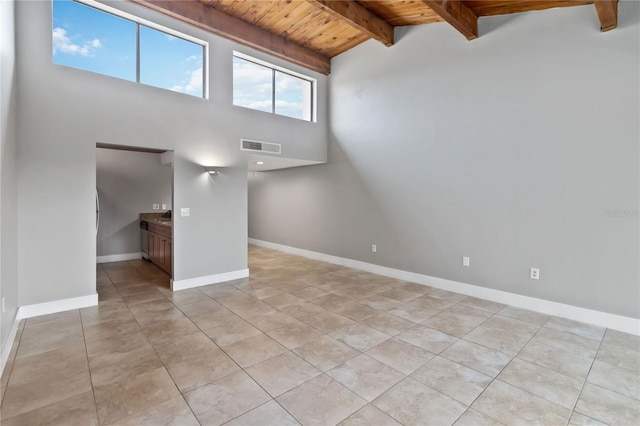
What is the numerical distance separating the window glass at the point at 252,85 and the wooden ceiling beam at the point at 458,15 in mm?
3234

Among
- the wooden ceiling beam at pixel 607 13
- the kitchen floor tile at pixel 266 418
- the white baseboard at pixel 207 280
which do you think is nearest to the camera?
the kitchen floor tile at pixel 266 418

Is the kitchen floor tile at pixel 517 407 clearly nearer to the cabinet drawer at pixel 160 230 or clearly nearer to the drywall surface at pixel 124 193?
the cabinet drawer at pixel 160 230

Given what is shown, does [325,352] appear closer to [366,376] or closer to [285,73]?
[366,376]

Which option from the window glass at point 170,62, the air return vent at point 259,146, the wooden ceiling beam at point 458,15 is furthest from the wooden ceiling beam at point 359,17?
the air return vent at point 259,146

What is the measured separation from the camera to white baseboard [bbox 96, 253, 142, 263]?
250 inches

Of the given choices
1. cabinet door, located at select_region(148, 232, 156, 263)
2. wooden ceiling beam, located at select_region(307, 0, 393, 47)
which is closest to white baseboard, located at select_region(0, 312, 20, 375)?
cabinet door, located at select_region(148, 232, 156, 263)

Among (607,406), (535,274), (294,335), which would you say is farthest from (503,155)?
(294,335)

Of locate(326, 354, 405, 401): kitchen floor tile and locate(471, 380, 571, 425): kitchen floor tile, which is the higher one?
locate(326, 354, 405, 401): kitchen floor tile

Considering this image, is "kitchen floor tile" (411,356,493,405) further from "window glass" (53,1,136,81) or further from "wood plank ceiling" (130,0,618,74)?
"window glass" (53,1,136,81)

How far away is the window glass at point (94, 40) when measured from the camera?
12.6 feet

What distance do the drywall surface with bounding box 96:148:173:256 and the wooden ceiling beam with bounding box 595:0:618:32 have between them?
699 centimetres

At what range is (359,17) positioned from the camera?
4.50m

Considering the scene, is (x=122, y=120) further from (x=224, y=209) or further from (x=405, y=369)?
(x=405, y=369)

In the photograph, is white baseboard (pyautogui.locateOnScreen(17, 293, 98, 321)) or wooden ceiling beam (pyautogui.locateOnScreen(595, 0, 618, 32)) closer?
wooden ceiling beam (pyautogui.locateOnScreen(595, 0, 618, 32))
